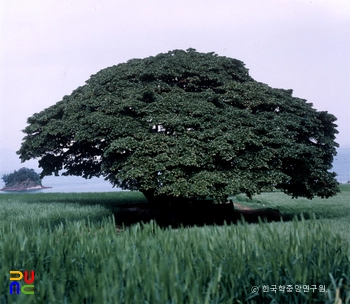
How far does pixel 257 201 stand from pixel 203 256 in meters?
17.8

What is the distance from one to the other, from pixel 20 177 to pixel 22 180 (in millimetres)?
535

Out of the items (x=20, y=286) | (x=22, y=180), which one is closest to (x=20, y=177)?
(x=22, y=180)

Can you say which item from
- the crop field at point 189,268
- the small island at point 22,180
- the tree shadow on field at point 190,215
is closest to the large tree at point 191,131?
the tree shadow on field at point 190,215

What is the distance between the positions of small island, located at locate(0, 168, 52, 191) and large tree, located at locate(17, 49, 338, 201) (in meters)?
33.4

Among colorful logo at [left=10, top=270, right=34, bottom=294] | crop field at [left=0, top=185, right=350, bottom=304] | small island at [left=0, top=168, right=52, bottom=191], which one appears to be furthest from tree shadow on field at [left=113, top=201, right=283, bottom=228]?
small island at [left=0, top=168, right=52, bottom=191]

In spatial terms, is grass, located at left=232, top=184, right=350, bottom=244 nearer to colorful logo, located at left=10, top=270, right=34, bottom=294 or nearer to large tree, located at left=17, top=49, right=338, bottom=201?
large tree, located at left=17, top=49, right=338, bottom=201

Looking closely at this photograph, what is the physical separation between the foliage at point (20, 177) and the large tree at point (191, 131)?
3376 centimetres

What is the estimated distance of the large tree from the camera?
11.6 meters

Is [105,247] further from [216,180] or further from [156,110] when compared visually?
[156,110]

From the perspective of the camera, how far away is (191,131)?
12.0m

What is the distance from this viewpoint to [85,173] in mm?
16859

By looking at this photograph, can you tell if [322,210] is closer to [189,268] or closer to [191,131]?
[191,131]

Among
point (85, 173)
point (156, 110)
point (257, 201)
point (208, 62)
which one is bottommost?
point (257, 201)

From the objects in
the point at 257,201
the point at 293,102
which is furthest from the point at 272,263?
the point at 257,201
